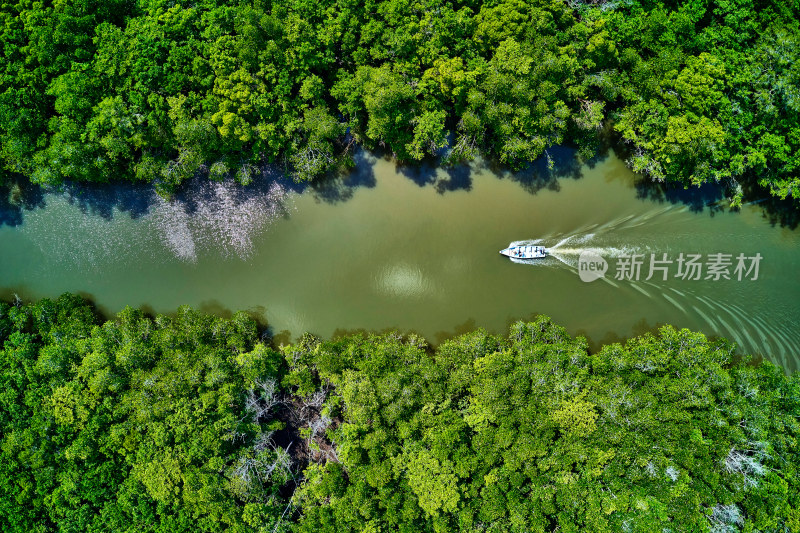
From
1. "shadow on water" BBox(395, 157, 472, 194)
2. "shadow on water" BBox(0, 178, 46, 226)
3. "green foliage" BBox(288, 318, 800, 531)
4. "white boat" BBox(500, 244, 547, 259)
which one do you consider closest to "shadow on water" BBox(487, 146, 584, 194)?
"shadow on water" BBox(395, 157, 472, 194)

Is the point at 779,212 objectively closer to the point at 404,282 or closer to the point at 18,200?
the point at 404,282

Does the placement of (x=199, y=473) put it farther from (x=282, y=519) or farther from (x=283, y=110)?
(x=283, y=110)

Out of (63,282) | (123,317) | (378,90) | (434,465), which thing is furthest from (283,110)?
(434,465)

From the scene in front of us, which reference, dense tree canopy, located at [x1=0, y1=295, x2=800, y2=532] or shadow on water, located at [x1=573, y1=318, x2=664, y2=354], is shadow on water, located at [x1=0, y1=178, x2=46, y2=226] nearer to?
dense tree canopy, located at [x1=0, y1=295, x2=800, y2=532]

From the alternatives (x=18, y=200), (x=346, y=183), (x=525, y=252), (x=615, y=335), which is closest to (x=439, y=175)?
(x=346, y=183)

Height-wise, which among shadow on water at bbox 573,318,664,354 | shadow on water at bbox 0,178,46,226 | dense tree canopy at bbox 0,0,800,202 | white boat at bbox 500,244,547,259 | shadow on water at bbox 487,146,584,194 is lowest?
shadow on water at bbox 573,318,664,354
